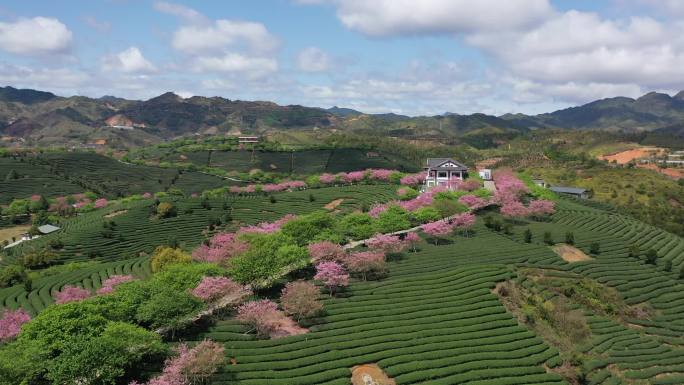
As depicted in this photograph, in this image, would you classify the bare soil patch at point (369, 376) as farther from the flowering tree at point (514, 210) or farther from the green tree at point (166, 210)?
the green tree at point (166, 210)

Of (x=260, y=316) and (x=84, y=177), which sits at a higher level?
(x=260, y=316)

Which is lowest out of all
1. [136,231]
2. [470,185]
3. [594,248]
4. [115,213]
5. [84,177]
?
[136,231]

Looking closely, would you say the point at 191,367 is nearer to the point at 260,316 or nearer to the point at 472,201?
the point at 260,316

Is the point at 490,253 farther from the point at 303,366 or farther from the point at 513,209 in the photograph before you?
the point at 303,366

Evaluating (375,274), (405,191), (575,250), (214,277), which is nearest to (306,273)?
(375,274)

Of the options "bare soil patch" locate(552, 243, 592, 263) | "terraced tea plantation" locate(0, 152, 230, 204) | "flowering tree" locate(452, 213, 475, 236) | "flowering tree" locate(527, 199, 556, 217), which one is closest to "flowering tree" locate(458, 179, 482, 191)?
"flowering tree" locate(527, 199, 556, 217)

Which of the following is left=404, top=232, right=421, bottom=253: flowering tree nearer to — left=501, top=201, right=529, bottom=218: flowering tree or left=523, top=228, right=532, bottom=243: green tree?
left=523, top=228, right=532, bottom=243: green tree

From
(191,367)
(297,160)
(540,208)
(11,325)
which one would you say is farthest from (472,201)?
(297,160)
